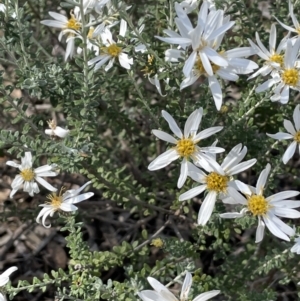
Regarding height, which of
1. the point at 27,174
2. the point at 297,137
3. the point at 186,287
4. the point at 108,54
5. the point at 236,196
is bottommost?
the point at 186,287

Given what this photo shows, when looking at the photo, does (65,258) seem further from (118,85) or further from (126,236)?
(118,85)

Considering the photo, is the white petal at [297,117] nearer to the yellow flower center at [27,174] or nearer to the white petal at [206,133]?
the white petal at [206,133]

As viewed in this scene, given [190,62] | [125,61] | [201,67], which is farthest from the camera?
[125,61]

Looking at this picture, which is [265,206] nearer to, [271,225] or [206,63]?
[271,225]

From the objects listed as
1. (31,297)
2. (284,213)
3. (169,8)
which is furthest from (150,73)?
(31,297)

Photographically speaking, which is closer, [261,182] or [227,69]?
[227,69]

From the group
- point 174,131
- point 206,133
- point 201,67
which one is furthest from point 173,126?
point 201,67

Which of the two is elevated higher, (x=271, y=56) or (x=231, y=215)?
(x=271, y=56)
